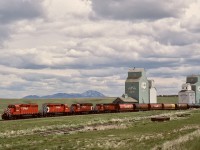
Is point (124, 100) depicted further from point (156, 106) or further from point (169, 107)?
point (156, 106)

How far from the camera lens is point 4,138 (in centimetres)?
4103

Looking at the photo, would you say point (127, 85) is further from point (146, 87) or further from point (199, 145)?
point (199, 145)

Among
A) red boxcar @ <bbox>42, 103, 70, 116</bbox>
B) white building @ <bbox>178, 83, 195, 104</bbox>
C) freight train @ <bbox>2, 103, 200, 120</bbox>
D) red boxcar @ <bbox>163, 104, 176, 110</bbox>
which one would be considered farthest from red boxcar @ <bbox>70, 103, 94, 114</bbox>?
white building @ <bbox>178, 83, 195, 104</bbox>

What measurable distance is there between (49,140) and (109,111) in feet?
201

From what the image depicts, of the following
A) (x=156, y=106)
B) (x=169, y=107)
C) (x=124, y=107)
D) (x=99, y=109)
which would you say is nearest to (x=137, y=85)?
(x=169, y=107)

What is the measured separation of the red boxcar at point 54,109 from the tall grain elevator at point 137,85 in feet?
207

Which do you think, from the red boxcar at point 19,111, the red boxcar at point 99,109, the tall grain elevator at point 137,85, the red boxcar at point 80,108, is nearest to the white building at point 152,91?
the tall grain elevator at point 137,85

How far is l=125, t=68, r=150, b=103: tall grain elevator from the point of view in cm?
14450

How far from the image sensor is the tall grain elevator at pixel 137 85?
144500 mm

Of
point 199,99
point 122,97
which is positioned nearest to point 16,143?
point 122,97

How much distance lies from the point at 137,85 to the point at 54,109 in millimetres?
68556

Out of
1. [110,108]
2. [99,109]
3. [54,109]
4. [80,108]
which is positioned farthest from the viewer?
[110,108]

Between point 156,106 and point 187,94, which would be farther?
point 187,94

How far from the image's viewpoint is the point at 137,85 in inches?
5684
